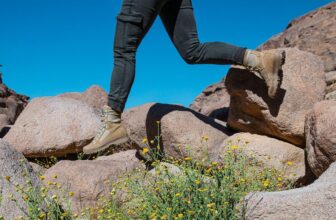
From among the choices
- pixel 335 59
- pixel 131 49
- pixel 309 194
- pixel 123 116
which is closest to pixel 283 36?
pixel 335 59

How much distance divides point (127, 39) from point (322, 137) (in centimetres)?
226

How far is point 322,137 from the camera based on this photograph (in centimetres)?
445

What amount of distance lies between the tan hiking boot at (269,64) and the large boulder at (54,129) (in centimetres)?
344

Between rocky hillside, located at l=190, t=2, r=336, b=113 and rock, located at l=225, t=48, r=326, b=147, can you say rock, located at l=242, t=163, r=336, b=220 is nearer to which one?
rock, located at l=225, t=48, r=326, b=147

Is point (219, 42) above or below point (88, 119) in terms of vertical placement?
above

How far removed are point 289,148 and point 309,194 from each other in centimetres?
230

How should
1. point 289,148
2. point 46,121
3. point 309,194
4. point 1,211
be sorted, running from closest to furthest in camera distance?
point 309,194
point 1,211
point 289,148
point 46,121

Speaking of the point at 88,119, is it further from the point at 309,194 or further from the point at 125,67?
the point at 309,194

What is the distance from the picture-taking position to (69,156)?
26.0ft

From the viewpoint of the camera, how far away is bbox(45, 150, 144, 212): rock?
5.35 metres

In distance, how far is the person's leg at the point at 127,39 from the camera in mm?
4984

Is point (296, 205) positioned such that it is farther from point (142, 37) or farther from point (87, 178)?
point (87, 178)

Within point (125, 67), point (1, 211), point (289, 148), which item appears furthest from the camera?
point (289, 148)

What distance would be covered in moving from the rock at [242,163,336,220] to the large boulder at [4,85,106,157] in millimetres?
4882
